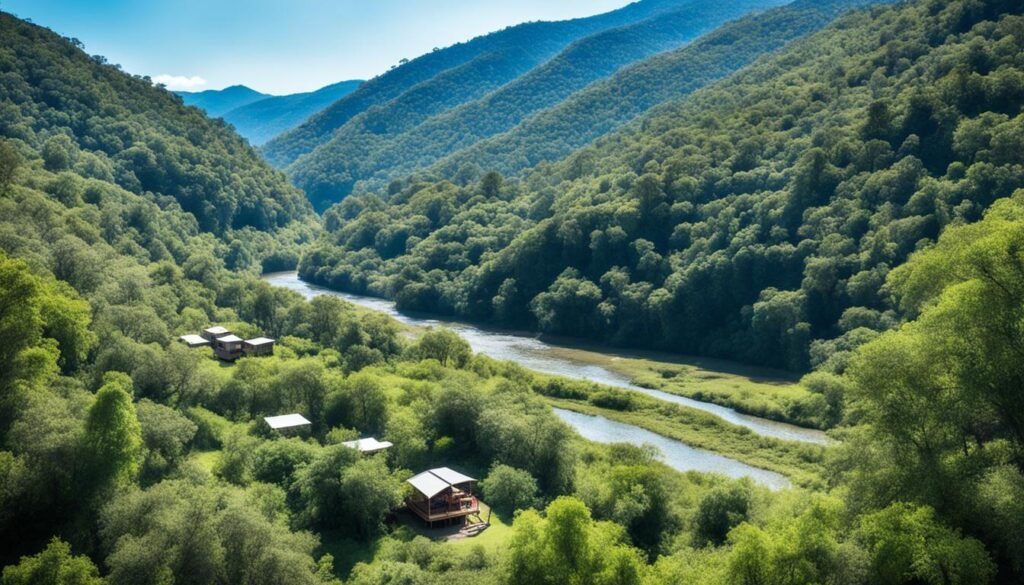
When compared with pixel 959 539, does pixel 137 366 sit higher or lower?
higher

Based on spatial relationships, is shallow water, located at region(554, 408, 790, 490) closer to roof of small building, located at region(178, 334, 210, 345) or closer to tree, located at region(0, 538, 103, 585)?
roof of small building, located at region(178, 334, 210, 345)

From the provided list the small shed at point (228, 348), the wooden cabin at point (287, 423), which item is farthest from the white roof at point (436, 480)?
the small shed at point (228, 348)

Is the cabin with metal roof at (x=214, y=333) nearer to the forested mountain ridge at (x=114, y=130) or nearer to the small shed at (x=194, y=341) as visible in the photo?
the small shed at (x=194, y=341)

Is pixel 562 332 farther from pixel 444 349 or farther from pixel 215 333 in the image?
pixel 215 333

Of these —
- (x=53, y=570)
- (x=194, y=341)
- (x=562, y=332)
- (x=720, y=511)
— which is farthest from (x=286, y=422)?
(x=562, y=332)

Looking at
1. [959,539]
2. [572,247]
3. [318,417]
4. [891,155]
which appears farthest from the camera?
[572,247]

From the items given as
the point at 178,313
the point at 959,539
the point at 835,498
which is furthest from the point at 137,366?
the point at 959,539

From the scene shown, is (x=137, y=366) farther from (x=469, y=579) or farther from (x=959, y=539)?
(x=959, y=539)
